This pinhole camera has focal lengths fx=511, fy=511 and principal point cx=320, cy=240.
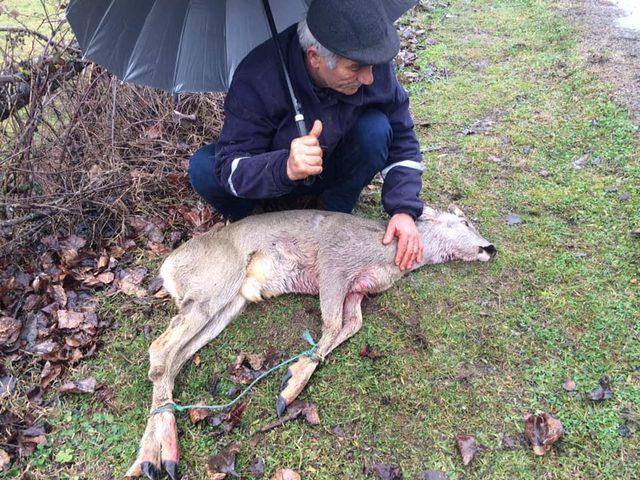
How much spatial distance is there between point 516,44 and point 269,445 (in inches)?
276

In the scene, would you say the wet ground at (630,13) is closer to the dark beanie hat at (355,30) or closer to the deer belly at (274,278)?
the dark beanie hat at (355,30)

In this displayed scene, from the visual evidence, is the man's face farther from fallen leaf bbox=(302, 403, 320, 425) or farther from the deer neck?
fallen leaf bbox=(302, 403, 320, 425)

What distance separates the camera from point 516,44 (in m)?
7.64

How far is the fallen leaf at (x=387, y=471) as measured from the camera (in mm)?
2812

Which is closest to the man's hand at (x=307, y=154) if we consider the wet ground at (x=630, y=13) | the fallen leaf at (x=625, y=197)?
the fallen leaf at (x=625, y=197)

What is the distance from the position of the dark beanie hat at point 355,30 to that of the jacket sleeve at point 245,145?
73 cm

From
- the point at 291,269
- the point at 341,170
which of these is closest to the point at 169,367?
Result: the point at 291,269

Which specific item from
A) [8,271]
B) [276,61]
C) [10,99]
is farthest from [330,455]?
[10,99]

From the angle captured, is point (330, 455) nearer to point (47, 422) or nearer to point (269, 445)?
point (269, 445)

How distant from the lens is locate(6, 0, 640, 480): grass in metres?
2.93

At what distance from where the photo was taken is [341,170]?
14.0 ft

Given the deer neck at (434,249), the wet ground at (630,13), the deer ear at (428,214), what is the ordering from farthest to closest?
the wet ground at (630,13) → the deer ear at (428,214) → the deer neck at (434,249)

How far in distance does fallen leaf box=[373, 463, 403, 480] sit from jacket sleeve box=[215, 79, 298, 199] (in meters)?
1.75

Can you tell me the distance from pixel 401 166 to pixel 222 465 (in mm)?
2541
